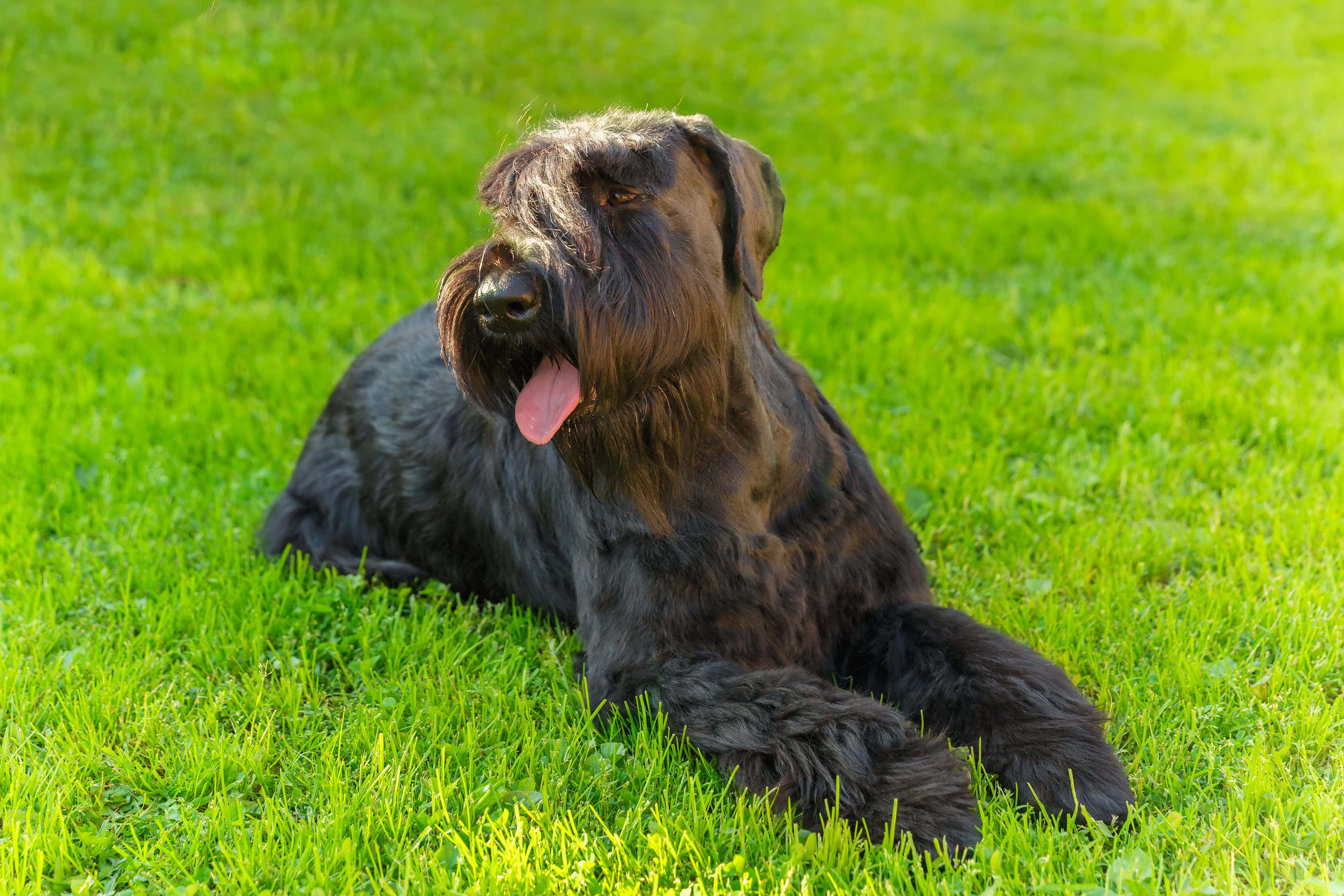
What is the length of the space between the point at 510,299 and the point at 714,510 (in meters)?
0.90

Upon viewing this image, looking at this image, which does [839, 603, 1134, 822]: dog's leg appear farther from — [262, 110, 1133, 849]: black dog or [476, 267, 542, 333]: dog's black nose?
[476, 267, 542, 333]: dog's black nose

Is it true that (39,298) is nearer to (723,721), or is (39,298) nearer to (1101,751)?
(723,721)

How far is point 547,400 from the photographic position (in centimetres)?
295

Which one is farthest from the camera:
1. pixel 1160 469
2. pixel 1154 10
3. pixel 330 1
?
pixel 1154 10

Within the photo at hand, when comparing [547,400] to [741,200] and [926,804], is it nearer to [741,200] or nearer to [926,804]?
[741,200]

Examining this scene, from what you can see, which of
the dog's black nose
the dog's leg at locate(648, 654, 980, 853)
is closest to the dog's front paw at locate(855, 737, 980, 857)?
the dog's leg at locate(648, 654, 980, 853)

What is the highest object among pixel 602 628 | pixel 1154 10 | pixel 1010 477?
pixel 1154 10

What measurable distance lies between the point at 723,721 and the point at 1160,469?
2769 millimetres

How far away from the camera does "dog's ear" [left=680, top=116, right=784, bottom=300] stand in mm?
3135

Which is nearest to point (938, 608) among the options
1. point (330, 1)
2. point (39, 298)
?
point (39, 298)

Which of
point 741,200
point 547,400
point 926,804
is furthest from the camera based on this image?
point 741,200

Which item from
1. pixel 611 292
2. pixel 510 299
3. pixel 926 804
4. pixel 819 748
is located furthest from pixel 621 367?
pixel 926 804

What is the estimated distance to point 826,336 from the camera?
19.8 ft

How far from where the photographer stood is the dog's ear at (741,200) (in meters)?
3.13
